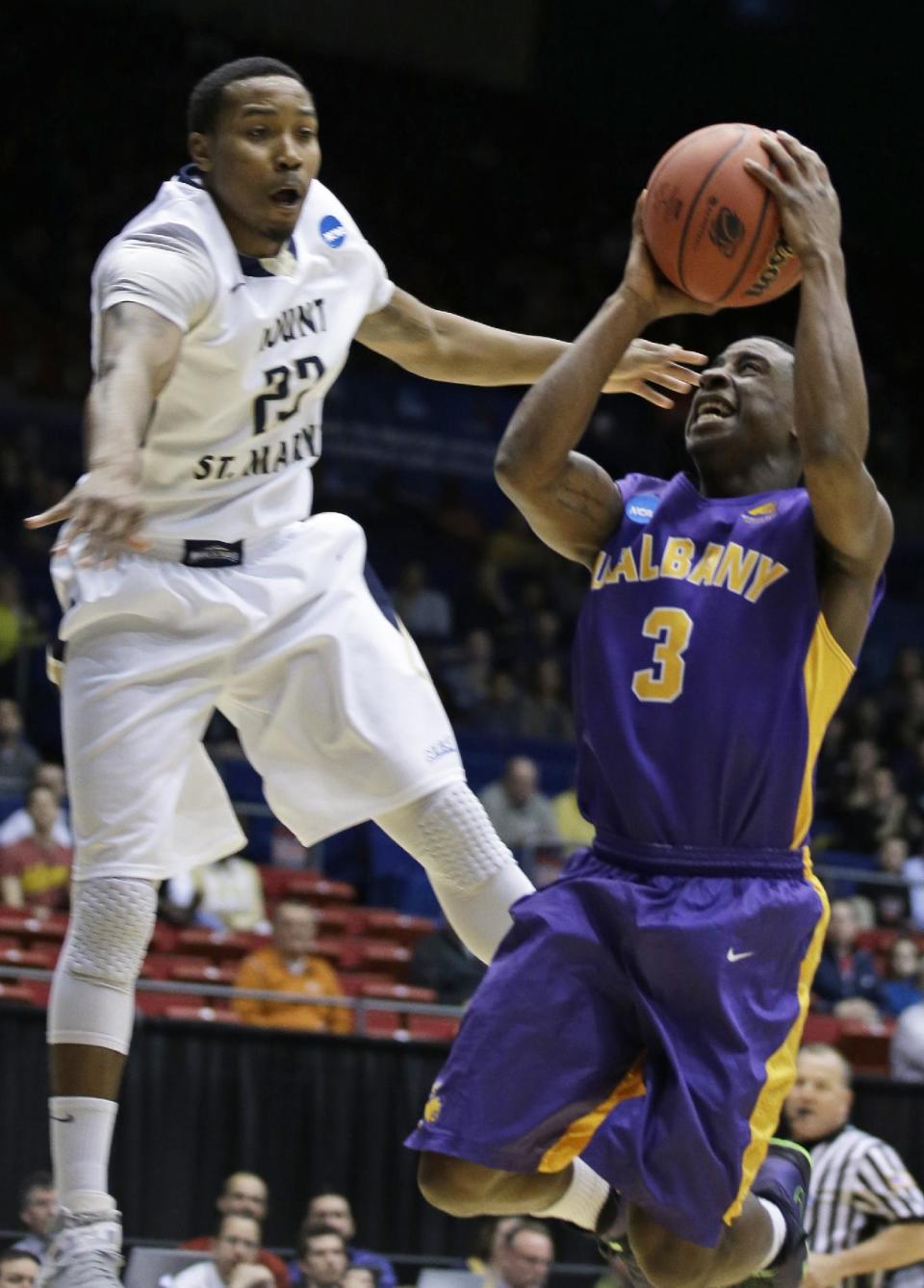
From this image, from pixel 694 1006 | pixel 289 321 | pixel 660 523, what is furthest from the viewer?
pixel 289 321

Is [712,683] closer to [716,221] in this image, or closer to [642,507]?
[642,507]

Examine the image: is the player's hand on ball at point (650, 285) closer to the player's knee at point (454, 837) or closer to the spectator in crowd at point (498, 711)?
the player's knee at point (454, 837)

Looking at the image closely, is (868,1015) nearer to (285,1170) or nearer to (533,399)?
(285,1170)

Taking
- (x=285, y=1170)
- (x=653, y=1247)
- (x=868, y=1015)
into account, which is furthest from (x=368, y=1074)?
(x=653, y=1247)

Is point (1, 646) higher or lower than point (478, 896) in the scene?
higher

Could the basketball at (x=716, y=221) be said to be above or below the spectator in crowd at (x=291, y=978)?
above

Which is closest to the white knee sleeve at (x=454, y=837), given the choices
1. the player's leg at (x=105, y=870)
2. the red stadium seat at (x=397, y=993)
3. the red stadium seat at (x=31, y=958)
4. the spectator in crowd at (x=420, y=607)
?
Result: the player's leg at (x=105, y=870)

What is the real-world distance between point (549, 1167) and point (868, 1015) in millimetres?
6567

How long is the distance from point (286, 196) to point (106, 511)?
1.06m

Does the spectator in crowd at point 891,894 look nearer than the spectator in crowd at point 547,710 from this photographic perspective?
Yes

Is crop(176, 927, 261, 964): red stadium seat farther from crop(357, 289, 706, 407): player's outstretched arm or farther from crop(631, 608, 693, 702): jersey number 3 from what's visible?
crop(631, 608, 693, 702): jersey number 3

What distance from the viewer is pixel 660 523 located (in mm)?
4227

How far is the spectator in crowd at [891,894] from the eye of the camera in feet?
40.3

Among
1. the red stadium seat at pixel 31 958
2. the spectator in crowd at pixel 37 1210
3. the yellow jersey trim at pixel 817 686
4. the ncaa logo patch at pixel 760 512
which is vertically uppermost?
the ncaa logo patch at pixel 760 512
